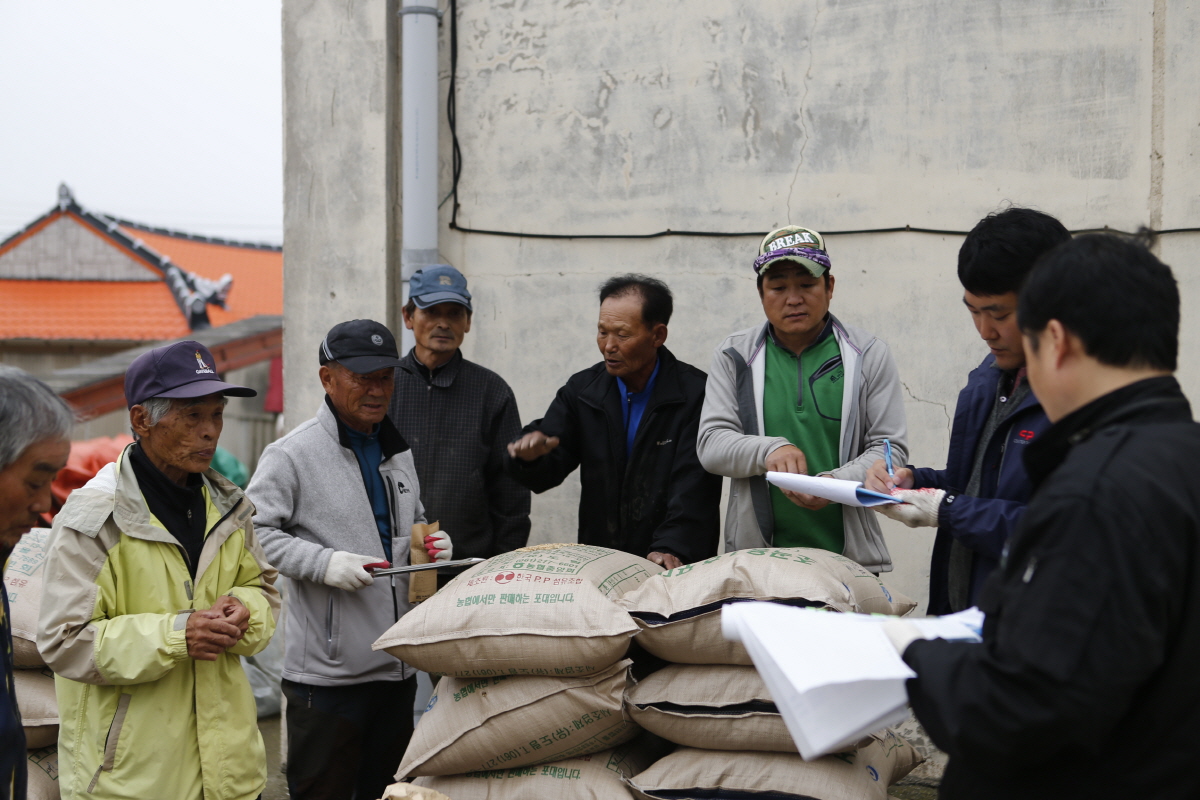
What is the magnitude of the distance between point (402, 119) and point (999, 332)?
3.16 metres

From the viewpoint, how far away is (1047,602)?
4.25ft

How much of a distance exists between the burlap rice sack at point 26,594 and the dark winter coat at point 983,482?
2699 mm

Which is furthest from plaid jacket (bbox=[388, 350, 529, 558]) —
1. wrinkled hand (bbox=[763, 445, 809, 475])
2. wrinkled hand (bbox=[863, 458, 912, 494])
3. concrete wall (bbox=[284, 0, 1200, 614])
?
wrinkled hand (bbox=[863, 458, 912, 494])

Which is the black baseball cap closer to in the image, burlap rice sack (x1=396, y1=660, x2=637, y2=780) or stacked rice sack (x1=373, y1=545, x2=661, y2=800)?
stacked rice sack (x1=373, y1=545, x2=661, y2=800)

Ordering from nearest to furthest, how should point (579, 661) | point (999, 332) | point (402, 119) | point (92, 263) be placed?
point (999, 332)
point (579, 661)
point (402, 119)
point (92, 263)

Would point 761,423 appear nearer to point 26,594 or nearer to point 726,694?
point 726,694

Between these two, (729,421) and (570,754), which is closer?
(570,754)

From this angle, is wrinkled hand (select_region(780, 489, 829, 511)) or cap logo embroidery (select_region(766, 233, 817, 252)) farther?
cap logo embroidery (select_region(766, 233, 817, 252))

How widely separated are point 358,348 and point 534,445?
2.30ft

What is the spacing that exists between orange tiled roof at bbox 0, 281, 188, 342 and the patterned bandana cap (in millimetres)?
16445

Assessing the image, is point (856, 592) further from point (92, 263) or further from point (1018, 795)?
point (92, 263)

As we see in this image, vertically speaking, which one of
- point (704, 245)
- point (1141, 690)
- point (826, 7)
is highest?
point (826, 7)

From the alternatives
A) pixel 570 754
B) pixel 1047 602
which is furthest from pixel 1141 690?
pixel 570 754

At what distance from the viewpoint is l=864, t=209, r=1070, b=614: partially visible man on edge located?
2285 mm
